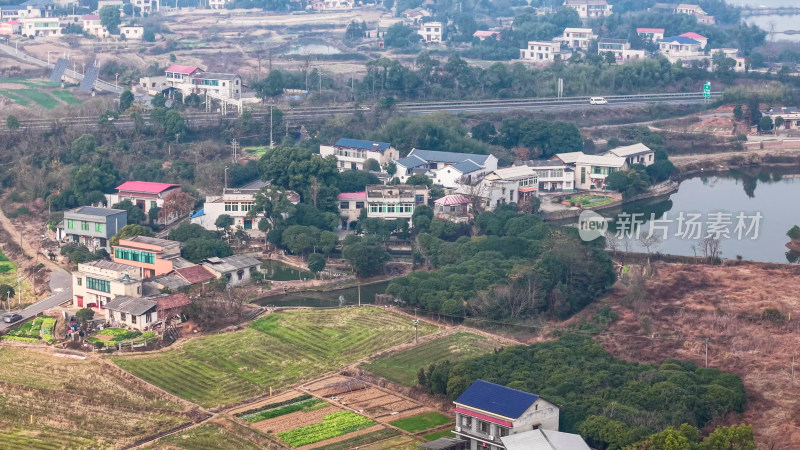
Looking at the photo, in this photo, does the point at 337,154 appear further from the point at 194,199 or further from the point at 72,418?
the point at 72,418

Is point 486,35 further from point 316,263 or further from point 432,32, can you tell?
point 316,263

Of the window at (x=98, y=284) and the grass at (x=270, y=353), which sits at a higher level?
the window at (x=98, y=284)

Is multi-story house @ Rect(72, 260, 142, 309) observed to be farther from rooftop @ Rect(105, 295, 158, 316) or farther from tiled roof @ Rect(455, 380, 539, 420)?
tiled roof @ Rect(455, 380, 539, 420)

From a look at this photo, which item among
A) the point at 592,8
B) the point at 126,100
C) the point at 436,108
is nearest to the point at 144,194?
the point at 126,100

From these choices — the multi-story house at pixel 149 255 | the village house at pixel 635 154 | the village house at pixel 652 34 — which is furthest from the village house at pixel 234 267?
the village house at pixel 652 34

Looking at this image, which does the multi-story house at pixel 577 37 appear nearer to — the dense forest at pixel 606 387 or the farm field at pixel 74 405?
the dense forest at pixel 606 387
